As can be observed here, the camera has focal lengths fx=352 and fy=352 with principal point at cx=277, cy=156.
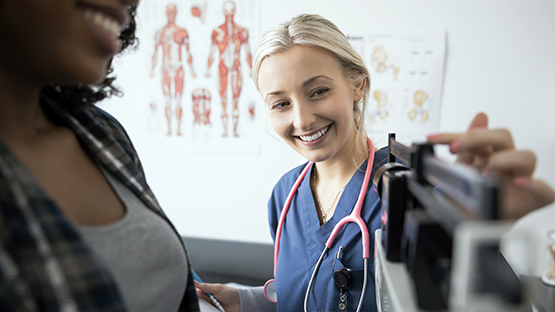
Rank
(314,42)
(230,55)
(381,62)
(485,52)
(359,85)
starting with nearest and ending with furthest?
(314,42), (359,85), (485,52), (381,62), (230,55)

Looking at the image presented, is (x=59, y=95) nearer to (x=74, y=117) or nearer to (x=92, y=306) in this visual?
(x=74, y=117)

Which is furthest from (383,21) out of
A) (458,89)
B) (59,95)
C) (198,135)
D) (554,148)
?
(59,95)

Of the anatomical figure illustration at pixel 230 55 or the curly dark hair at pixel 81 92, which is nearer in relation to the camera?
the curly dark hair at pixel 81 92

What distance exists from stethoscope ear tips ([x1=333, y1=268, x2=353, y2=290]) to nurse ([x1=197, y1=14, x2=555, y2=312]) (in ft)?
0.05

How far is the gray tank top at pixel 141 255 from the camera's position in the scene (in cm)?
48

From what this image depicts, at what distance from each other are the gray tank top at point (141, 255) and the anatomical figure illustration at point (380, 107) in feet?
4.96

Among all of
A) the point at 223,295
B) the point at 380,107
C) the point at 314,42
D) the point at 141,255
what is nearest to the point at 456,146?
the point at 141,255

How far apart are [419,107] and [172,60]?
1464mm

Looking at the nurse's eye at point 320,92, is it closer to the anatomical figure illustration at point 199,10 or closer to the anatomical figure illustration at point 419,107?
the anatomical figure illustration at point 419,107

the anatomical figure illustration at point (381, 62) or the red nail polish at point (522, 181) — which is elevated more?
the anatomical figure illustration at point (381, 62)

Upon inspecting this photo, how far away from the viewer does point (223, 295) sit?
3.18 feet

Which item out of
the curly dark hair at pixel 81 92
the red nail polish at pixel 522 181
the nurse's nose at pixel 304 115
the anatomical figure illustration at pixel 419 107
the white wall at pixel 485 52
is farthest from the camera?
the anatomical figure illustration at pixel 419 107

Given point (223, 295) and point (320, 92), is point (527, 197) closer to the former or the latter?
point (320, 92)

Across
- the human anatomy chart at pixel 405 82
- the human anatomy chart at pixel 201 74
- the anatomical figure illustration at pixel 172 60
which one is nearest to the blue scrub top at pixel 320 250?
the human anatomy chart at pixel 405 82
